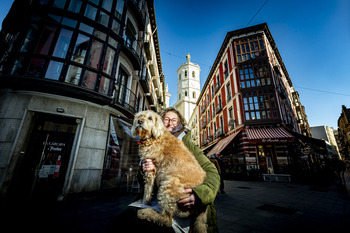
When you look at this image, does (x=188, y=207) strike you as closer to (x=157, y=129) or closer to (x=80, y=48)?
(x=157, y=129)

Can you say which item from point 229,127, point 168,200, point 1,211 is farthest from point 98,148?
point 229,127

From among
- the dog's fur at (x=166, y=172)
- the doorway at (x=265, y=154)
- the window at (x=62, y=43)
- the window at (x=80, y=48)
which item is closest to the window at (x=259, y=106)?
the doorway at (x=265, y=154)

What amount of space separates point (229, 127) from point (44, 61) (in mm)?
16867

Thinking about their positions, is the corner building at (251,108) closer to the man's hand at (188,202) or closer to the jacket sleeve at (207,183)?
the jacket sleeve at (207,183)

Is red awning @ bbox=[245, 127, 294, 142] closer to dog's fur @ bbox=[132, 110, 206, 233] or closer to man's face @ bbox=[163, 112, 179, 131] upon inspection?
man's face @ bbox=[163, 112, 179, 131]

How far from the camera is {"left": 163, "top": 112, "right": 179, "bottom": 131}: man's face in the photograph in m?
2.52

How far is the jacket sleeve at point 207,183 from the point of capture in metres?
1.29

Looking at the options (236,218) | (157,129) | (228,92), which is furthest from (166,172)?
(228,92)

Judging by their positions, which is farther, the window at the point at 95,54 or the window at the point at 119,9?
the window at the point at 119,9

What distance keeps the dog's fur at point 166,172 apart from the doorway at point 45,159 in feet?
20.1

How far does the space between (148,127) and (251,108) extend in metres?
15.5

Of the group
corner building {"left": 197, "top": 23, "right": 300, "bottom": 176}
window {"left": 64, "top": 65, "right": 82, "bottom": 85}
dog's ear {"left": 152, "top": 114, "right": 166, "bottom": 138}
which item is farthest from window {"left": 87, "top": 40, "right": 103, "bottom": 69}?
corner building {"left": 197, "top": 23, "right": 300, "bottom": 176}

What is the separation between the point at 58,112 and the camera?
596cm

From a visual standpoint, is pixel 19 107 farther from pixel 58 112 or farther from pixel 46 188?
pixel 46 188
